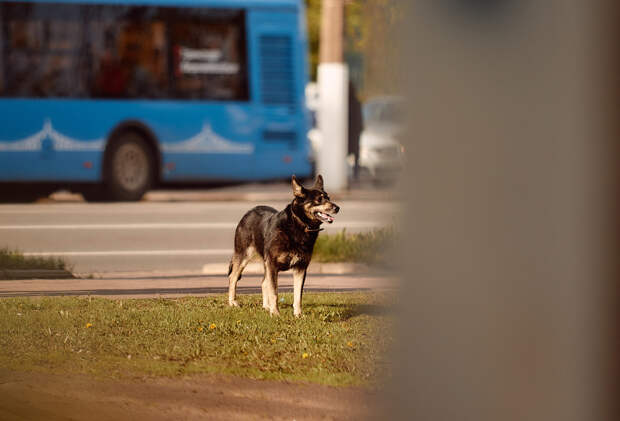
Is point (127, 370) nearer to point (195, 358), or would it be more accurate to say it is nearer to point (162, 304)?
point (195, 358)

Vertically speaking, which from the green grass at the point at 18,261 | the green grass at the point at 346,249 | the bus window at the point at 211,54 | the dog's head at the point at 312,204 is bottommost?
the green grass at the point at 346,249

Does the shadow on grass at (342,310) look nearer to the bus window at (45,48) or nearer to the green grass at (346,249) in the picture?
the green grass at (346,249)

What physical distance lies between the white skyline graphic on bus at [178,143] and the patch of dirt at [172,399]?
8174 mm

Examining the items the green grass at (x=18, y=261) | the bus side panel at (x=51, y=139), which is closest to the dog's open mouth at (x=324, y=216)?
the green grass at (x=18, y=261)

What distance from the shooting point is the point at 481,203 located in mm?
1897

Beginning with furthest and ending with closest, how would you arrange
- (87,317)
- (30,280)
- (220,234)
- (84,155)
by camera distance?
(84,155) < (220,234) < (30,280) < (87,317)

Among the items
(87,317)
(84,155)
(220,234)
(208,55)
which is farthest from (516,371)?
(208,55)

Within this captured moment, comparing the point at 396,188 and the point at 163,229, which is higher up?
the point at 396,188

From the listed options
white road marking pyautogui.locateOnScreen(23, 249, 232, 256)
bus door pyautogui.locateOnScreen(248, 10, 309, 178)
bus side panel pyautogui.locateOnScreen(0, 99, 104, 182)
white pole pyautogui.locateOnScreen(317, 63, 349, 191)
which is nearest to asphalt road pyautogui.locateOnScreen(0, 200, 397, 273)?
white road marking pyautogui.locateOnScreen(23, 249, 232, 256)

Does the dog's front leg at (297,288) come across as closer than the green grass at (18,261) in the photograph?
Yes

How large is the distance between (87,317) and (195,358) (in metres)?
0.92

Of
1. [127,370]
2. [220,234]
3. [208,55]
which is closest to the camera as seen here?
[127,370]

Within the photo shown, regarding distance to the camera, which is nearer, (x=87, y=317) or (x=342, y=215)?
(x=87, y=317)

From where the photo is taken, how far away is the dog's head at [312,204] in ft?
19.6
